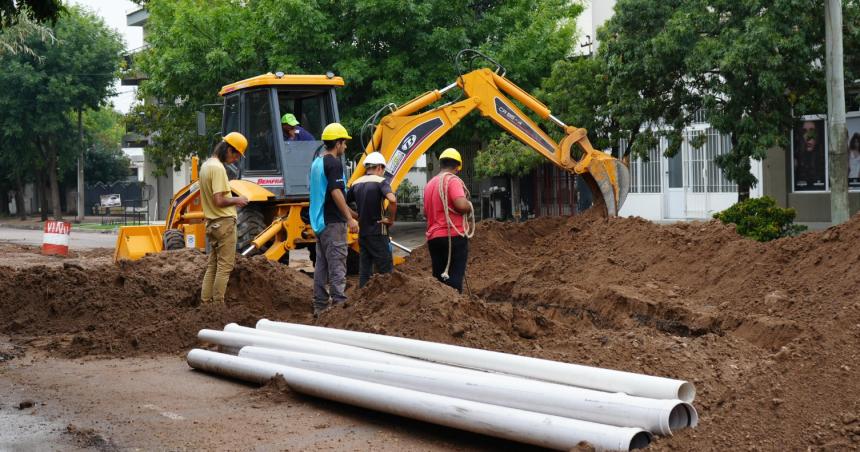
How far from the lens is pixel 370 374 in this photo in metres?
6.89

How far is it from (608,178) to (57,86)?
118 ft

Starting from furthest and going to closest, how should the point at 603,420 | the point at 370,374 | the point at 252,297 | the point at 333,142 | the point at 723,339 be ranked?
the point at 252,297
the point at 333,142
the point at 723,339
the point at 370,374
the point at 603,420

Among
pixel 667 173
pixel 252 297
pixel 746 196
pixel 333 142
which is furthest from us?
pixel 667 173

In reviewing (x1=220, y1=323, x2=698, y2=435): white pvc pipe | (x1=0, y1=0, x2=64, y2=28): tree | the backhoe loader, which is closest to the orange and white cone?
the backhoe loader

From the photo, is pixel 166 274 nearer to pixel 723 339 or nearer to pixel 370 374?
pixel 370 374

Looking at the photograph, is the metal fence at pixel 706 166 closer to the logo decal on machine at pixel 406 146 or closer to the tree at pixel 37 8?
the logo decal on machine at pixel 406 146

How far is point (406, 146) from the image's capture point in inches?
563

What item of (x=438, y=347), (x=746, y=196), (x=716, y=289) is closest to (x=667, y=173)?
(x=746, y=196)

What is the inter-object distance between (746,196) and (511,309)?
12.3 metres

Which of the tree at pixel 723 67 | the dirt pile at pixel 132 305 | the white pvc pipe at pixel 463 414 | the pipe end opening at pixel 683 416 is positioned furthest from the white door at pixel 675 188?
the pipe end opening at pixel 683 416

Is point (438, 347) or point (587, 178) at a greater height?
point (587, 178)

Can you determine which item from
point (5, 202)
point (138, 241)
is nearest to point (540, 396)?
point (138, 241)

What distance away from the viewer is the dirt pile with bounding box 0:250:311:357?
32.2ft

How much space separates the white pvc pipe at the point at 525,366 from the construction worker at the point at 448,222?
2043 millimetres
